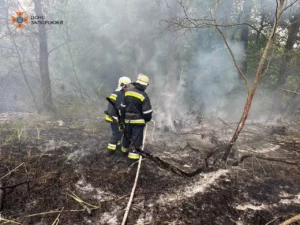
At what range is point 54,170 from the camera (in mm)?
4043

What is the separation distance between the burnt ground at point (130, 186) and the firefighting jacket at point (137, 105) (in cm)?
93

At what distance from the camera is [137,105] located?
15.1 feet

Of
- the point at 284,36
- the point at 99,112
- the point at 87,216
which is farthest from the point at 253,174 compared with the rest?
the point at 284,36

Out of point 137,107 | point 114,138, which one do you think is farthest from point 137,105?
point 114,138

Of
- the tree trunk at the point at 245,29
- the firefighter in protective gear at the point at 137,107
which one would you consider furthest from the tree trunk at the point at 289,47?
the firefighter in protective gear at the point at 137,107

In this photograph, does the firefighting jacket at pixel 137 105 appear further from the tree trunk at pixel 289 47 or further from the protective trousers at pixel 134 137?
the tree trunk at pixel 289 47

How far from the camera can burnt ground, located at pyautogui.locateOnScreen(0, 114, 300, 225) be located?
9.72 feet

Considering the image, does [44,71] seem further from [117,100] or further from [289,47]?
[289,47]

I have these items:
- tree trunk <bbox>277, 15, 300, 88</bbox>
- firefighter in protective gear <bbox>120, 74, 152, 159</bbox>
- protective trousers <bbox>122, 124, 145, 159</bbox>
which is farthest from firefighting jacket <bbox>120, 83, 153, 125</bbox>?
tree trunk <bbox>277, 15, 300, 88</bbox>

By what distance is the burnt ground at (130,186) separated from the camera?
2963 millimetres

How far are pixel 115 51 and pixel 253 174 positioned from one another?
8417 mm

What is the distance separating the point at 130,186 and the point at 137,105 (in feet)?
5.51

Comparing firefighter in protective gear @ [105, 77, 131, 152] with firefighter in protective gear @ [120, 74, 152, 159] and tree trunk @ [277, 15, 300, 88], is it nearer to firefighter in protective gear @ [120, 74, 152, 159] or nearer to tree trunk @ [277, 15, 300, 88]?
firefighter in protective gear @ [120, 74, 152, 159]

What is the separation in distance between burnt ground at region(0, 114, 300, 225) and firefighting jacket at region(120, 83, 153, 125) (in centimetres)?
93
